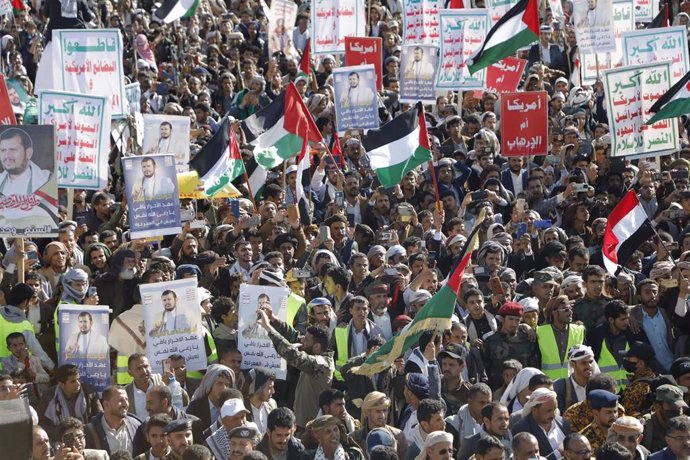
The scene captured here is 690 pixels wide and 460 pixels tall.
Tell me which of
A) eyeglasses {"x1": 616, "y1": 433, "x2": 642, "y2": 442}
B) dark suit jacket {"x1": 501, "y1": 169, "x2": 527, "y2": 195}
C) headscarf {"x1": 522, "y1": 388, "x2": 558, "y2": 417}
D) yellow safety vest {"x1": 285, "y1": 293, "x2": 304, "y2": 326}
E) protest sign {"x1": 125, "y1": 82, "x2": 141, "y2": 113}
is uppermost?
protest sign {"x1": 125, "y1": 82, "x2": 141, "y2": 113}

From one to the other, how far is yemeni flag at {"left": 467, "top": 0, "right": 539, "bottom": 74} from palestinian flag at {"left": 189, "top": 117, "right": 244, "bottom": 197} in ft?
11.2

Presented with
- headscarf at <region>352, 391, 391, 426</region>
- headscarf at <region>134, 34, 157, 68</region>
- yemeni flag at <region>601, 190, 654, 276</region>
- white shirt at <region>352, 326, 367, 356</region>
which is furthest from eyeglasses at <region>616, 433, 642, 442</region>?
headscarf at <region>134, 34, 157, 68</region>

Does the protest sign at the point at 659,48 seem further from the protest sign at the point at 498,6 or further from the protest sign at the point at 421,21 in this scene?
the protest sign at the point at 421,21

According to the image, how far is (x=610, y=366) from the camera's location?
12.0 meters

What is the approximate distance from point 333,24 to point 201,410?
416 inches

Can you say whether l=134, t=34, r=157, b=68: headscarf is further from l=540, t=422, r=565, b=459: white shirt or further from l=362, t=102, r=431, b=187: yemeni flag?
l=540, t=422, r=565, b=459: white shirt

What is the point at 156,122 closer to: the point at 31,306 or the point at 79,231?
the point at 79,231

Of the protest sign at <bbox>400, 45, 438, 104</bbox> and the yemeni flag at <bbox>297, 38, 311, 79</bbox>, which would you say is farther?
the yemeni flag at <bbox>297, 38, 311, 79</bbox>

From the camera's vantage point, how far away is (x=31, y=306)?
39.5 ft

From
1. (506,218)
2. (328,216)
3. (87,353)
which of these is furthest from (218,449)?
(506,218)

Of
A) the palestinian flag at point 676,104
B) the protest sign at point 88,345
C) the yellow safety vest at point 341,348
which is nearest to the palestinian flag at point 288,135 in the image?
the palestinian flag at point 676,104

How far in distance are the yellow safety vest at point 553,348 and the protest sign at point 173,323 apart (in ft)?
7.91

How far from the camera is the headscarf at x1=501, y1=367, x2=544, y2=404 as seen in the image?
35.2 feet

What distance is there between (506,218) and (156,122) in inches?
137
